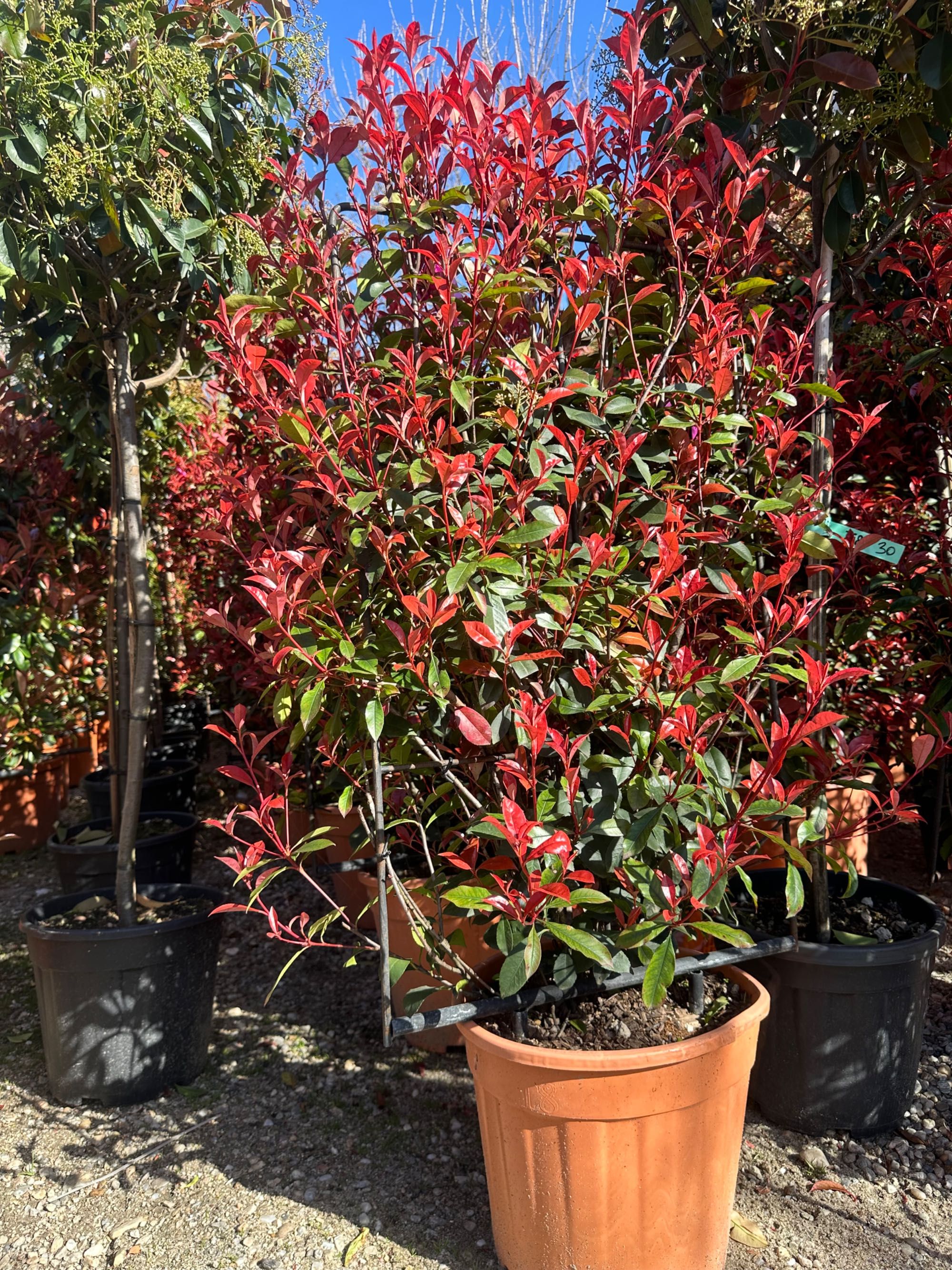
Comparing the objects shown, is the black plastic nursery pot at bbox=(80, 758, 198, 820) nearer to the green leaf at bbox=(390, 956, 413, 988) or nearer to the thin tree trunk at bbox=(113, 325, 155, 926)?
the thin tree trunk at bbox=(113, 325, 155, 926)

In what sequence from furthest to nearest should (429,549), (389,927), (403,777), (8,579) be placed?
(8,579) < (389,927) < (403,777) < (429,549)

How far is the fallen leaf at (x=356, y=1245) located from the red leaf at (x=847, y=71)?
93.7 inches

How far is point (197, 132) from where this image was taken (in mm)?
2105

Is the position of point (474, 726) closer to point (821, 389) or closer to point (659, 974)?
point (659, 974)

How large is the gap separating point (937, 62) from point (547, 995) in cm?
181

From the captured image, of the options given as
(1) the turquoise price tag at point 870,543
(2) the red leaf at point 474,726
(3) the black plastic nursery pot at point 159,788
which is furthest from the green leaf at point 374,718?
(3) the black plastic nursery pot at point 159,788

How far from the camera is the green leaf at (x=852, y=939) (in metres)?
2.09

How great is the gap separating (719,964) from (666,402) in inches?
43.2

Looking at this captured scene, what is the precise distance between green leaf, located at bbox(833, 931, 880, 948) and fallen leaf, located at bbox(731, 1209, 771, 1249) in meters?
0.60

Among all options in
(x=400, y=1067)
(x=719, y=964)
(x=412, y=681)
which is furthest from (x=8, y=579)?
(x=719, y=964)

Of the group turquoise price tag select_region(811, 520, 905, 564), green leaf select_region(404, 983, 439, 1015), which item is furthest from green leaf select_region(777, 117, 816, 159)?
green leaf select_region(404, 983, 439, 1015)

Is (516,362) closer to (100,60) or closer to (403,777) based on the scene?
(403,777)

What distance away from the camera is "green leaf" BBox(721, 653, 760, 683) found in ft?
5.16

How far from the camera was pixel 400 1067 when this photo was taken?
243 cm
